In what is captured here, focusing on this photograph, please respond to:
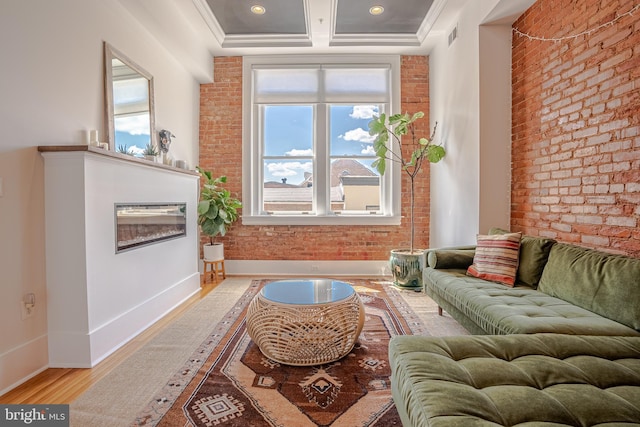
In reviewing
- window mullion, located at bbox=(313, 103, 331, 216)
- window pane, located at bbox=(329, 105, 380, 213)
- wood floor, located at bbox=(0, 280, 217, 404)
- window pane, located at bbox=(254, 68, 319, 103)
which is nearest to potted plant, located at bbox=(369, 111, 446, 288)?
window pane, located at bbox=(329, 105, 380, 213)

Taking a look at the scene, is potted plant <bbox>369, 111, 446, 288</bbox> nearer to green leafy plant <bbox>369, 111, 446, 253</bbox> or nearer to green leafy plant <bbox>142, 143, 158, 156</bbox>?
green leafy plant <bbox>369, 111, 446, 253</bbox>

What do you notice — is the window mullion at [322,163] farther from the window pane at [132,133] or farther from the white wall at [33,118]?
the white wall at [33,118]

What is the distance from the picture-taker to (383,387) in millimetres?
1929

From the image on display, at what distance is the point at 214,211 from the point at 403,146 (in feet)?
9.24

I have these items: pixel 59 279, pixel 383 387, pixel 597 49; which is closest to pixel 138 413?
pixel 59 279

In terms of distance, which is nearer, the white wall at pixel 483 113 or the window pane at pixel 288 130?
the white wall at pixel 483 113

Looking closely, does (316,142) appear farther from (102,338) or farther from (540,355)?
(540,355)

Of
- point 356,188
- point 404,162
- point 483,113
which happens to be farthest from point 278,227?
point 483,113

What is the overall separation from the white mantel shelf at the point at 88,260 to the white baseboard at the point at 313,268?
6.76 feet

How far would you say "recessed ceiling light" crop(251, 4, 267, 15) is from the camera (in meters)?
3.79

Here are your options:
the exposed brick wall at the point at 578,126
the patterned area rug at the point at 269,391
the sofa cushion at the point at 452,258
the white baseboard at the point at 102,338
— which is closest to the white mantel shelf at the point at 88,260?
the white baseboard at the point at 102,338

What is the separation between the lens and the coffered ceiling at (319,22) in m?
3.75

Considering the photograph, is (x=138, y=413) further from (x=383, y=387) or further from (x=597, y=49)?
(x=597, y=49)

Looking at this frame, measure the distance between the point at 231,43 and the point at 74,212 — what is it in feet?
10.9
